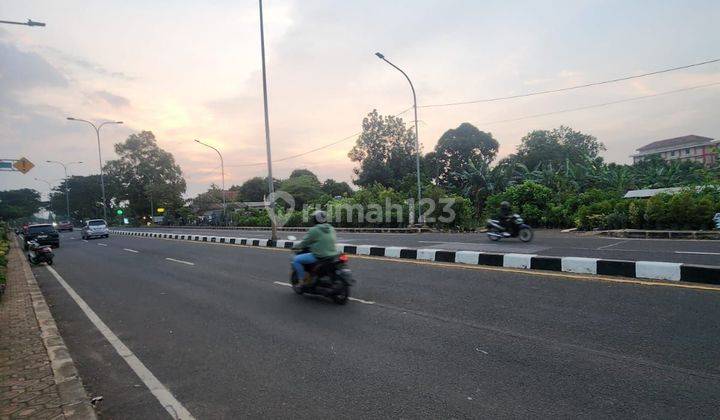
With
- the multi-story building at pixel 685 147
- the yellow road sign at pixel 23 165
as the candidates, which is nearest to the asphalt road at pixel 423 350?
the yellow road sign at pixel 23 165

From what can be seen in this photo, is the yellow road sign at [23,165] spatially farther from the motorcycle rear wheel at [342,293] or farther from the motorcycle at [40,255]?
the motorcycle rear wheel at [342,293]

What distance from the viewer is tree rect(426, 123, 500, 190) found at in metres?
51.6

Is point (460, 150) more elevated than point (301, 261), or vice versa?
point (460, 150)

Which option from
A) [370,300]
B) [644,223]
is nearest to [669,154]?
[644,223]

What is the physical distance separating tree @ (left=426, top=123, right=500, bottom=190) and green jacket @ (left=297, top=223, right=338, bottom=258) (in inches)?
1810

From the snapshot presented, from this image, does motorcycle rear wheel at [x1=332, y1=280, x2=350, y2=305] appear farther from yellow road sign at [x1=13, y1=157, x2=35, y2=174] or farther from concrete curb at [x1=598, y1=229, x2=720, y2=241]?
yellow road sign at [x1=13, y1=157, x2=35, y2=174]

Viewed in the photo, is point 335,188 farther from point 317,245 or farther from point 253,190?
point 317,245

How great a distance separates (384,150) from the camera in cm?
5225

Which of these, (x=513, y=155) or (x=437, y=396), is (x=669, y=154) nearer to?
(x=513, y=155)

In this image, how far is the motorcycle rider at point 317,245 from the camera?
6914mm

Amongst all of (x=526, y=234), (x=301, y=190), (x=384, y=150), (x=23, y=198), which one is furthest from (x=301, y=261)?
(x=23, y=198)

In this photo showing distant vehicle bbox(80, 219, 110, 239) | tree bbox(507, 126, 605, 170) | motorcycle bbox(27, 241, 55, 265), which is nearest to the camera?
motorcycle bbox(27, 241, 55, 265)

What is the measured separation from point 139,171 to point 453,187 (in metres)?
50.8

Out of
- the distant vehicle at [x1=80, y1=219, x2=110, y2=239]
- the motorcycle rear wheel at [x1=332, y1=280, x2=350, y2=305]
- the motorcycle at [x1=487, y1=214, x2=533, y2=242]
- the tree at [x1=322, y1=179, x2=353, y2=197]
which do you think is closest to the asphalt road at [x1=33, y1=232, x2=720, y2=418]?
the motorcycle rear wheel at [x1=332, y1=280, x2=350, y2=305]
